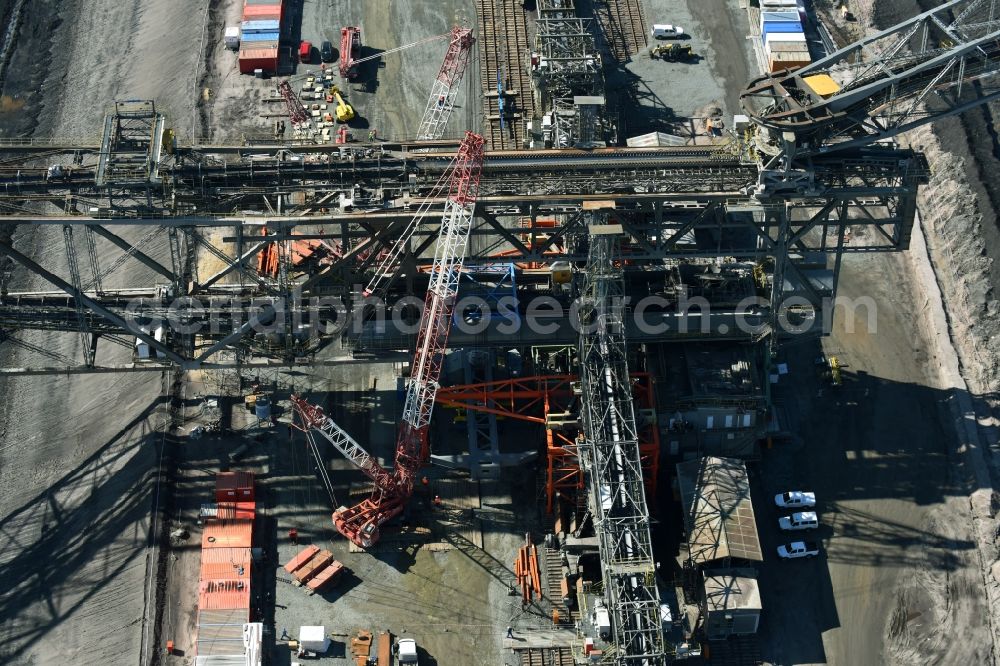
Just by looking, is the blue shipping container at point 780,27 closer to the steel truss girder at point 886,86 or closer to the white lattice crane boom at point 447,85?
the white lattice crane boom at point 447,85

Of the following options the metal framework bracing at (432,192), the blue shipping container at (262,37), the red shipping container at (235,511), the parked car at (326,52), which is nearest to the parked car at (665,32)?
the parked car at (326,52)

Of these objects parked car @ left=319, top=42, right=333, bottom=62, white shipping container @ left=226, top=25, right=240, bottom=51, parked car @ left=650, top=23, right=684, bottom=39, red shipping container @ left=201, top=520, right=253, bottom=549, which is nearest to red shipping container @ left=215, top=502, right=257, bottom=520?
red shipping container @ left=201, top=520, right=253, bottom=549

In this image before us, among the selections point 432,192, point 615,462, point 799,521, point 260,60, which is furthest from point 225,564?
point 260,60

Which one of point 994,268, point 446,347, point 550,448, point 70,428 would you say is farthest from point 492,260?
point 994,268

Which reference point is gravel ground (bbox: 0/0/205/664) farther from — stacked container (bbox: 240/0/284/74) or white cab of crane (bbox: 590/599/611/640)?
white cab of crane (bbox: 590/599/611/640)

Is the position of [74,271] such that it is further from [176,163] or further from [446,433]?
[446,433]

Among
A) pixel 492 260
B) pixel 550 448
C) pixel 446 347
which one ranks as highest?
pixel 492 260

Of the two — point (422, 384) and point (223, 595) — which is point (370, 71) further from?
point (223, 595)
